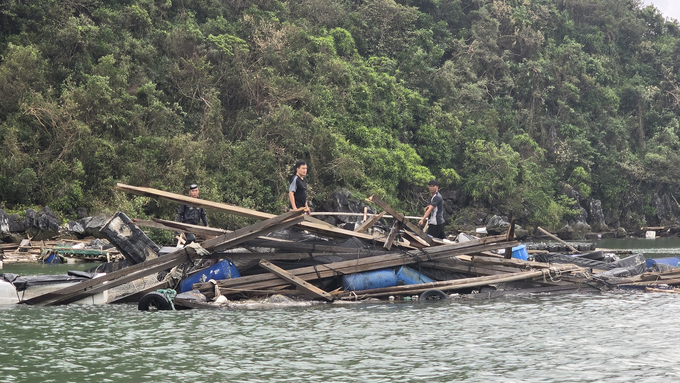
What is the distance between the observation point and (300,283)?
41.1ft

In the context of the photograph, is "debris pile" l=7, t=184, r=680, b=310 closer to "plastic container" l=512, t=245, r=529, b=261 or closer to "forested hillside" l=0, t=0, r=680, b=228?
"plastic container" l=512, t=245, r=529, b=261

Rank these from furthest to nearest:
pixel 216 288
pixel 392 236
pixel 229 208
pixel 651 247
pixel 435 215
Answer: pixel 651 247 < pixel 435 215 < pixel 392 236 < pixel 216 288 < pixel 229 208

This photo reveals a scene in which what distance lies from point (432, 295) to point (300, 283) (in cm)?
248

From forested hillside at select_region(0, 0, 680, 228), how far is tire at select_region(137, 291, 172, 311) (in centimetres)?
1757

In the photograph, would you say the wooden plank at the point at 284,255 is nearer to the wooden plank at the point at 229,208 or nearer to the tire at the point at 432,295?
the wooden plank at the point at 229,208

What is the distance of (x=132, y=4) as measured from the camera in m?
38.3

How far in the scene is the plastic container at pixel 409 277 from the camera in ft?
A: 43.2

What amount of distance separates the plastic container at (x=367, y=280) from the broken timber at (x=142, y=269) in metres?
1.71

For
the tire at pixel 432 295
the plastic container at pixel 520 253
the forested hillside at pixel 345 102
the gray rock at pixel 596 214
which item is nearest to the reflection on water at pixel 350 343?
the tire at pixel 432 295

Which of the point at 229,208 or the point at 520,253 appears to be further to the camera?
the point at 520,253

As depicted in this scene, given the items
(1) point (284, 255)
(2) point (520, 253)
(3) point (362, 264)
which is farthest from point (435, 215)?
(1) point (284, 255)

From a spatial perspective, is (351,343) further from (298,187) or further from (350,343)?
(298,187)

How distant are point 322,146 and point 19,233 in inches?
657

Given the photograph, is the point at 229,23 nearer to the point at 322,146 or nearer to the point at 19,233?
the point at 322,146
